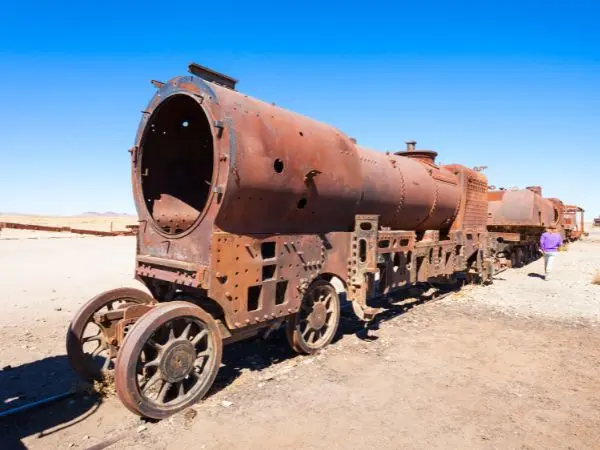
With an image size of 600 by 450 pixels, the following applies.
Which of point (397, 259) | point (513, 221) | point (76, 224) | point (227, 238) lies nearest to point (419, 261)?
point (397, 259)

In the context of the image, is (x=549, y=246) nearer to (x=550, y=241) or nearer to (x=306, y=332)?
(x=550, y=241)

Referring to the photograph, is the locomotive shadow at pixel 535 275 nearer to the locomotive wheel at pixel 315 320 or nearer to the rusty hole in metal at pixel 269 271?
the locomotive wheel at pixel 315 320

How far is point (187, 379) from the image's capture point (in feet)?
15.0

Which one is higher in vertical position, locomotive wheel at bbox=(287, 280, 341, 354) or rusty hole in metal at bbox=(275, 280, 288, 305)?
rusty hole in metal at bbox=(275, 280, 288, 305)

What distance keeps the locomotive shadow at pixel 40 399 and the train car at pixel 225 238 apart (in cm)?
41

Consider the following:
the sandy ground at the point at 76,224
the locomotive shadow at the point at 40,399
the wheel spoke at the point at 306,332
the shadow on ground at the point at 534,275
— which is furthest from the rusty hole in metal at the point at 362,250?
the sandy ground at the point at 76,224

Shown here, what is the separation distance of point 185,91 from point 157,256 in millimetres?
2167

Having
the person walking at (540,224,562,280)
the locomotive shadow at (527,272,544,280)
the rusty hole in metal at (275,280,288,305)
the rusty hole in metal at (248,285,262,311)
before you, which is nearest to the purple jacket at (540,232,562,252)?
the person walking at (540,224,562,280)

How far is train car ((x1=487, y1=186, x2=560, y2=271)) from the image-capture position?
1712 centimetres

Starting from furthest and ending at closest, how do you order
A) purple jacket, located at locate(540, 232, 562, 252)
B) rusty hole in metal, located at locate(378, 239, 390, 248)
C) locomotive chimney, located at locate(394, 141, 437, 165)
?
1. purple jacket, located at locate(540, 232, 562, 252)
2. locomotive chimney, located at locate(394, 141, 437, 165)
3. rusty hole in metal, located at locate(378, 239, 390, 248)

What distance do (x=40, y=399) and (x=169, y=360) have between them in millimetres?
1925

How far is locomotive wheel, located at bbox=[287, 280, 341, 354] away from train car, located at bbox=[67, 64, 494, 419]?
0.02 m

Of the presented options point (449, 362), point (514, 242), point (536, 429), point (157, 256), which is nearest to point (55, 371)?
point (157, 256)

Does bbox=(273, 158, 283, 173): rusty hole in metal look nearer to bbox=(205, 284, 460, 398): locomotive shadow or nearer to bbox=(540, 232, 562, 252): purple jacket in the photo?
bbox=(205, 284, 460, 398): locomotive shadow
